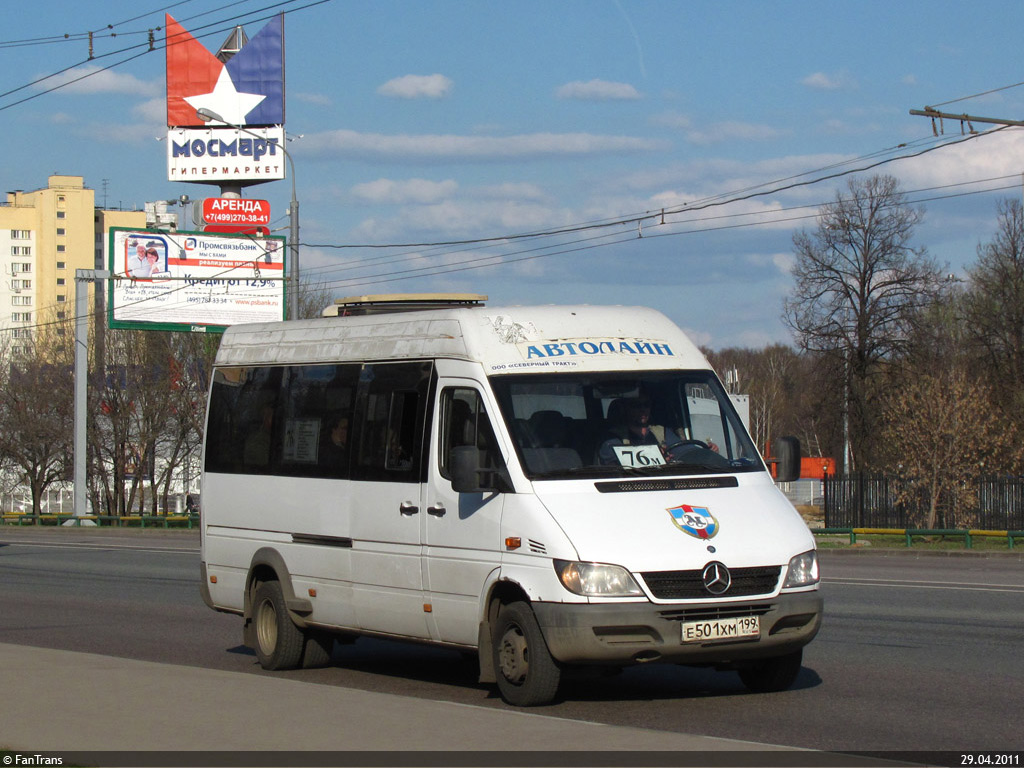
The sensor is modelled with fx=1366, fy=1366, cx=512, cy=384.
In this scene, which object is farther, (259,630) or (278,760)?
(259,630)

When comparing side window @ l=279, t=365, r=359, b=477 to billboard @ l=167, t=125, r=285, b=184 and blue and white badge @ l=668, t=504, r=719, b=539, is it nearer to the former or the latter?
blue and white badge @ l=668, t=504, r=719, b=539

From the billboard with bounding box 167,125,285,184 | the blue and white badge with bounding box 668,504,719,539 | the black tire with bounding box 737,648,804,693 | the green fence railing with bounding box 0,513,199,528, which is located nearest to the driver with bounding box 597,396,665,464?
the blue and white badge with bounding box 668,504,719,539

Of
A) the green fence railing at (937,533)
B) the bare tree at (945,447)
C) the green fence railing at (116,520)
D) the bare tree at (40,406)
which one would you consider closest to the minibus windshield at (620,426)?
the green fence railing at (937,533)

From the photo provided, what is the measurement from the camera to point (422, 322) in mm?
9906

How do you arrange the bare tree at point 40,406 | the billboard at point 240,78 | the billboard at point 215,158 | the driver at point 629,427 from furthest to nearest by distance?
the bare tree at point 40,406 → the billboard at point 215,158 → the billboard at point 240,78 → the driver at point 629,427

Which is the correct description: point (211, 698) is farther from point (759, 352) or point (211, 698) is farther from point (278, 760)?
point (759, 352)

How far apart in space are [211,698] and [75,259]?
144961mm

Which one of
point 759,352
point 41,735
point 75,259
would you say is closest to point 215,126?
point 41,735

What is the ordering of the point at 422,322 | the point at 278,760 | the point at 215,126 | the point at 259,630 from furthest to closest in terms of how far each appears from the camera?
1. the point at 215,126
2. the point at 259,630
3. the point at 422,322
4. the point at 278,760

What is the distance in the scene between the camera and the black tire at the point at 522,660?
327 inches

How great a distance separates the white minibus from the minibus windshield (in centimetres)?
1

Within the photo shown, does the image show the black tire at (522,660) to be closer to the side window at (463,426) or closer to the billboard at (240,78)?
the side window at (463,426)

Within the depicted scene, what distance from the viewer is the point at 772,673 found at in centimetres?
904

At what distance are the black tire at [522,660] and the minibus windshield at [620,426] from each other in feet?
2.94
